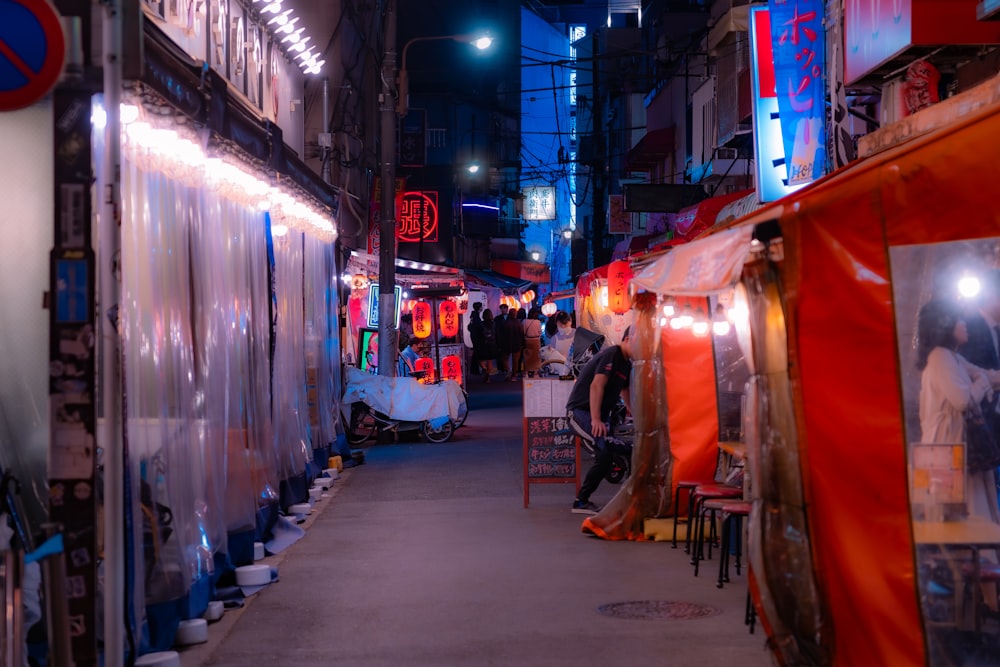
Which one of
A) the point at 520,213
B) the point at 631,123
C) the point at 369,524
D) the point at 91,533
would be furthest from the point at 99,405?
the point at 520,213

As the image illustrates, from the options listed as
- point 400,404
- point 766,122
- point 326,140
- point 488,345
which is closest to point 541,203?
point 488,345

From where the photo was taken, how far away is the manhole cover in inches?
345

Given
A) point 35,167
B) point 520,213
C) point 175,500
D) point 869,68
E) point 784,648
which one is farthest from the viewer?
point 520,213

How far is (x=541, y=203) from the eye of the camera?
69625 millimetres

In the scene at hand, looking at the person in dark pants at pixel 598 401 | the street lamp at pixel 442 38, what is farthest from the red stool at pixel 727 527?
the street lamp at pixel 442 38

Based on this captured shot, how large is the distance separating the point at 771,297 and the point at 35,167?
4.81 m

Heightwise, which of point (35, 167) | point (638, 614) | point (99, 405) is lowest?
point (638, 614)

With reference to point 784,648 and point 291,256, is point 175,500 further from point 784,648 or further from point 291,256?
point 291,256

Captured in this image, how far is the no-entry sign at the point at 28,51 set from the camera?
17.2 ft

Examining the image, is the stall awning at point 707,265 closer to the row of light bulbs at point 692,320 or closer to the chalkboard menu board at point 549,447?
the row of light bulbs at point 692,320

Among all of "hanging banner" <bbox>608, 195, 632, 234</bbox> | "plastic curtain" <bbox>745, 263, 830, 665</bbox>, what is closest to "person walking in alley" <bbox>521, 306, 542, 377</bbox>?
"hanging banner" <bbox>608, 195, 632, 234</bbox>

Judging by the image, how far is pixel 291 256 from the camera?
13.9m

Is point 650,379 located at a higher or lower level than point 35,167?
lower

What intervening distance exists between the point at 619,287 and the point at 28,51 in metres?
16.9
